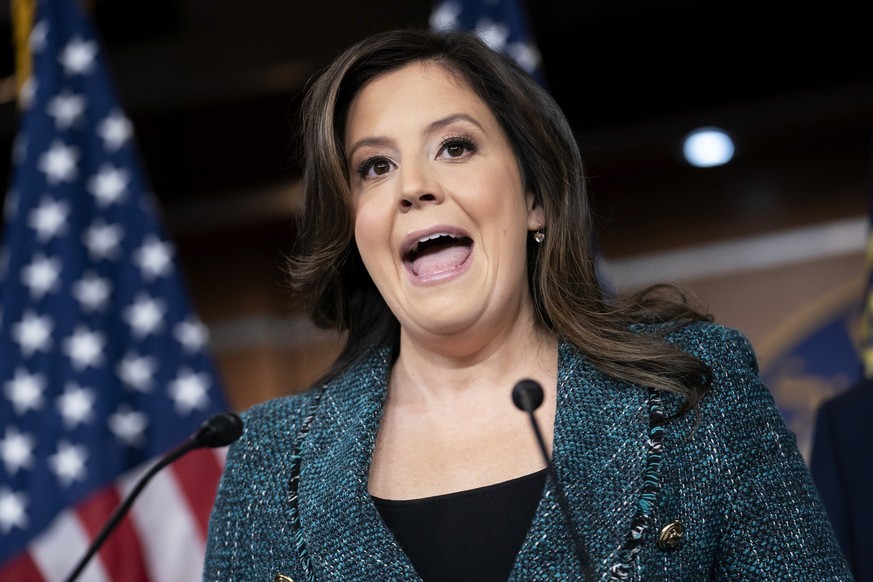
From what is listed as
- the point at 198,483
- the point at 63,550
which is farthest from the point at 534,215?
the point at 63,550

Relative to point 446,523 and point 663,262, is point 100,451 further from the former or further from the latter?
point 663,262

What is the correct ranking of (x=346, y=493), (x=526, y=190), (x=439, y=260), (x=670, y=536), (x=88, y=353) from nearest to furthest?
(x=670, y=536) < (x=346, y=493) < (x=439, y=260) < (x=526, y=190) < (x=88, y=353)

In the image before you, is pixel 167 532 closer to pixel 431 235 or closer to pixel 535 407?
pixel 431 235

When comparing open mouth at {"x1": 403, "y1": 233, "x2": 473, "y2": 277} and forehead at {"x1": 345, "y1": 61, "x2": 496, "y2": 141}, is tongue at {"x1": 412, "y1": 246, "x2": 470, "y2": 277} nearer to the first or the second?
open mouth at {"x1": 403, "y1": 233, "x2": 473, "y2": 277}

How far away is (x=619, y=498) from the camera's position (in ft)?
4.58

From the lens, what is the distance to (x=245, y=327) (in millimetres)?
6039

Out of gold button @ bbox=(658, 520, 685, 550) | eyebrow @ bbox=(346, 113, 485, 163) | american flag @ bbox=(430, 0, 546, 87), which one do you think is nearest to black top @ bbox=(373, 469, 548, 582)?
gold button @ bbox=(658, 520, 685, 550)

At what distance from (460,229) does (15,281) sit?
1738 mm

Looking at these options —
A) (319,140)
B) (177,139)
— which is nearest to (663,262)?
(177,139)

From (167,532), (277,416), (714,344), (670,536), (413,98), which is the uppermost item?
(413,98)

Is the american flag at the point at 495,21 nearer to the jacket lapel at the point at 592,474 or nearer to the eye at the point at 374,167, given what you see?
the eye at the point at 374,167

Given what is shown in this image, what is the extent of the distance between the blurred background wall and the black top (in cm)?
278

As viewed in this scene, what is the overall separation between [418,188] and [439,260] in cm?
11

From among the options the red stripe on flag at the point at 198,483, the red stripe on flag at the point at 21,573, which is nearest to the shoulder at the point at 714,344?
the red stripe on flag at the point at 198,483
